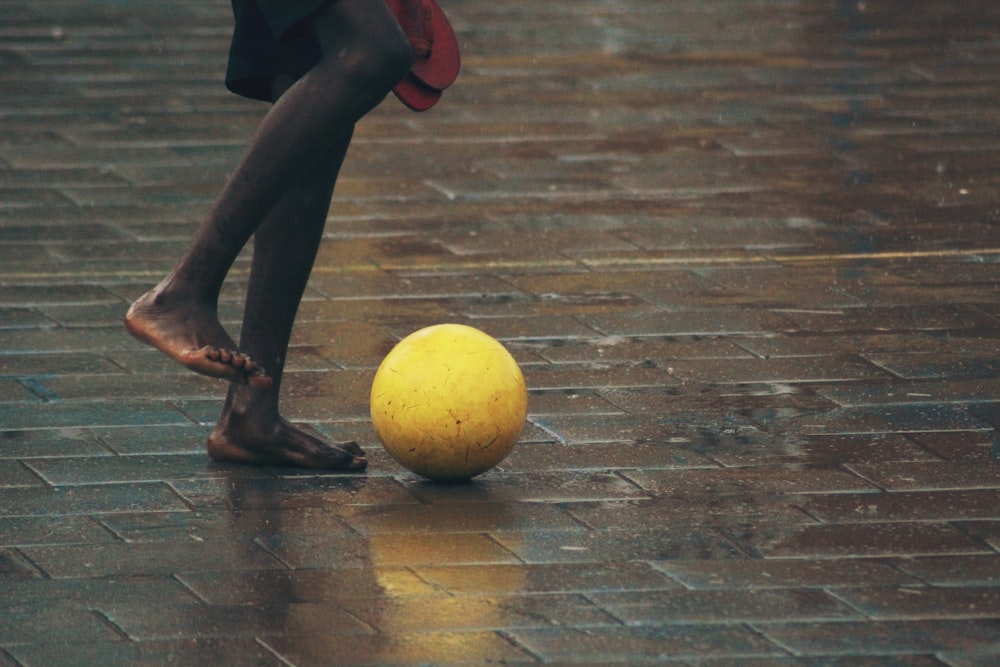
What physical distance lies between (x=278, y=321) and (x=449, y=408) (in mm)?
536

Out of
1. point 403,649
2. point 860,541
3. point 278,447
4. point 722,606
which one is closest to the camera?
point 403,649

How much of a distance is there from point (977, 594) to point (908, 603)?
155 mm

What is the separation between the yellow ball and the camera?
4.80 metres

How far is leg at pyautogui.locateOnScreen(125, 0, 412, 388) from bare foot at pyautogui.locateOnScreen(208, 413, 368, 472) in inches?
16.4

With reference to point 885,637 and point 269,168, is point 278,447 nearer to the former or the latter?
point 269,168

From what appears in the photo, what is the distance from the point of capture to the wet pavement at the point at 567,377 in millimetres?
3959

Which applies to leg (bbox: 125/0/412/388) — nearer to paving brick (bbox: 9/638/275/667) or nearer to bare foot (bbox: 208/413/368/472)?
bare foot (bbox: 208/413/368/472)

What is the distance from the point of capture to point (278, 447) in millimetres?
5020

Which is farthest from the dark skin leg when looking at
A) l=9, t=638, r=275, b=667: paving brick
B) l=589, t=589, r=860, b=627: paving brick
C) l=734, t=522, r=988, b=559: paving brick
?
l=734, t=522, r=988, b=559: paving brick

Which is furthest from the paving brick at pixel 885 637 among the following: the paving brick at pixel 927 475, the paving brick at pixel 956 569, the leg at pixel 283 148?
the leg at pixel 283 148

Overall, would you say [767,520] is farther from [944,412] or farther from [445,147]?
[445,147]

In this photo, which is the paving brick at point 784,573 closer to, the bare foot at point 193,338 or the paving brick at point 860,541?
the paving brick at point 860,541

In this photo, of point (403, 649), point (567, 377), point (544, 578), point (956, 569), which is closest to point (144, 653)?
point (403, 649)

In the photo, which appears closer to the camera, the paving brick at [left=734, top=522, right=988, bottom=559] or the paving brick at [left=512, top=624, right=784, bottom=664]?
the paving brick at [left=512, top=624, right=784, bottom=664]
